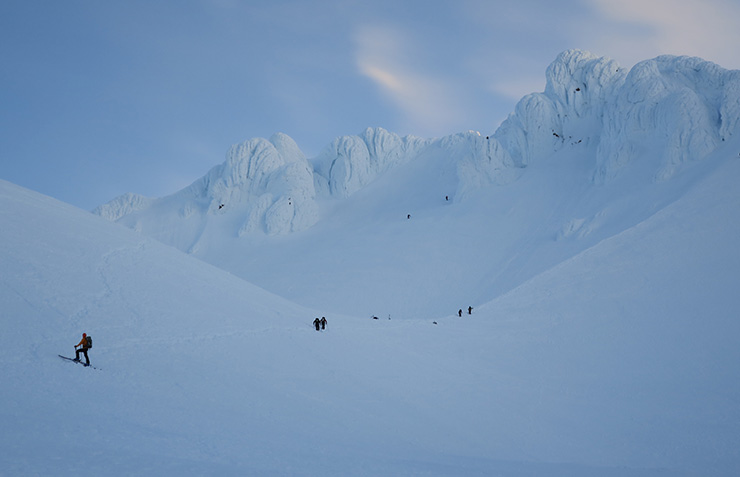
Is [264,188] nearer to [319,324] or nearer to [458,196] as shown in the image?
[458,196]

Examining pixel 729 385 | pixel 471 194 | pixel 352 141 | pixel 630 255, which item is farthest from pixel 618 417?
pixel 352 141

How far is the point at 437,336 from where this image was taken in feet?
96.5

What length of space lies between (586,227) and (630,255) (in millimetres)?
11557

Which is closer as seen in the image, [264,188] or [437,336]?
[437,336]

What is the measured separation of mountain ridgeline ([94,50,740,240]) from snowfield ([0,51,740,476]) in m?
0.44

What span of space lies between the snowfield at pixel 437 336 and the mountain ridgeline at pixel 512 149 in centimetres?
44

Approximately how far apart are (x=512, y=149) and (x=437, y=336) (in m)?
51.5

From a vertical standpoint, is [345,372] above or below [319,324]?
below

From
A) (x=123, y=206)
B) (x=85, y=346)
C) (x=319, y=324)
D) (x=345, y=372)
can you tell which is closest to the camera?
(x=85, y=346)

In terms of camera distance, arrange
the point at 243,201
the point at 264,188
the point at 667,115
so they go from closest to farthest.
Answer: the point at 667,115, the point at 264,188, the point at 243,201

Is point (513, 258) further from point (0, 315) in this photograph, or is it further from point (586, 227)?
point (0, 315)

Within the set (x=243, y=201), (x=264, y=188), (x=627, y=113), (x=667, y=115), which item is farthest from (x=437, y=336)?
(x=243, y=201)

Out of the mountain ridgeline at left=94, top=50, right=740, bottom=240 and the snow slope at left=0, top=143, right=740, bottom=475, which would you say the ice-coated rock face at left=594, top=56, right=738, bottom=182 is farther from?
the snow slope at left=0, top=143, right=740, bottom=475

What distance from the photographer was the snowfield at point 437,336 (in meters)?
12.9
